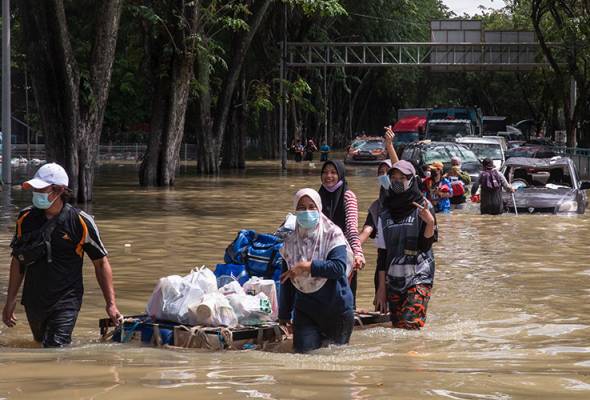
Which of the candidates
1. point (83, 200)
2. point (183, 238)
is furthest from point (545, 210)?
point (83, 200)

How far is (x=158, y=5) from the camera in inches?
1537

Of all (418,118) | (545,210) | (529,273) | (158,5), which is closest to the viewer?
(529,273)

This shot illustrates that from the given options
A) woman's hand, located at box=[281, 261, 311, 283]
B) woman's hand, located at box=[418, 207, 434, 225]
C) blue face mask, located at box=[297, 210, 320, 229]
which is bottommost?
woman's hand, located at box=[281, 261, 311, 283]

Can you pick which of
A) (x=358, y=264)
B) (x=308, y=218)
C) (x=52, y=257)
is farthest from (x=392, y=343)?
(x=52, y=257)

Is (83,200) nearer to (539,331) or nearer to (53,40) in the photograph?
(53,40)

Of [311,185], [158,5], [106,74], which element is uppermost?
[158,5]

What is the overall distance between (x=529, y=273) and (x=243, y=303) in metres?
6.83

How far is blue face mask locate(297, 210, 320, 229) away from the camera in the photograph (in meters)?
8.51

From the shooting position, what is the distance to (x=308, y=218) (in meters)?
8.52

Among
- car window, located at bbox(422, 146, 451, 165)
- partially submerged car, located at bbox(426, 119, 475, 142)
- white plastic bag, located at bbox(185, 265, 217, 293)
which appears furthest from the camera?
partially submerged car, located at bbox(426, 119, 475, 142)

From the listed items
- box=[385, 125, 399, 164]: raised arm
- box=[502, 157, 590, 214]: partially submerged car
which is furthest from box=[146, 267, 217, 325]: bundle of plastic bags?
box=[502, 157, 590, 214]: partially submerged car

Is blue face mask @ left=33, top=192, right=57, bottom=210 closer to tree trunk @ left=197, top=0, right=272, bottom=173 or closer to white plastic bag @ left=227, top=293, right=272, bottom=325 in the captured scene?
white plastic bag @ left=227, top=293, right=272, bottom=325

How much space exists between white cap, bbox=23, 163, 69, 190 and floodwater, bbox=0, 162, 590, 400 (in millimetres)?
1195

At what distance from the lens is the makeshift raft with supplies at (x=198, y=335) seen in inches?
364
